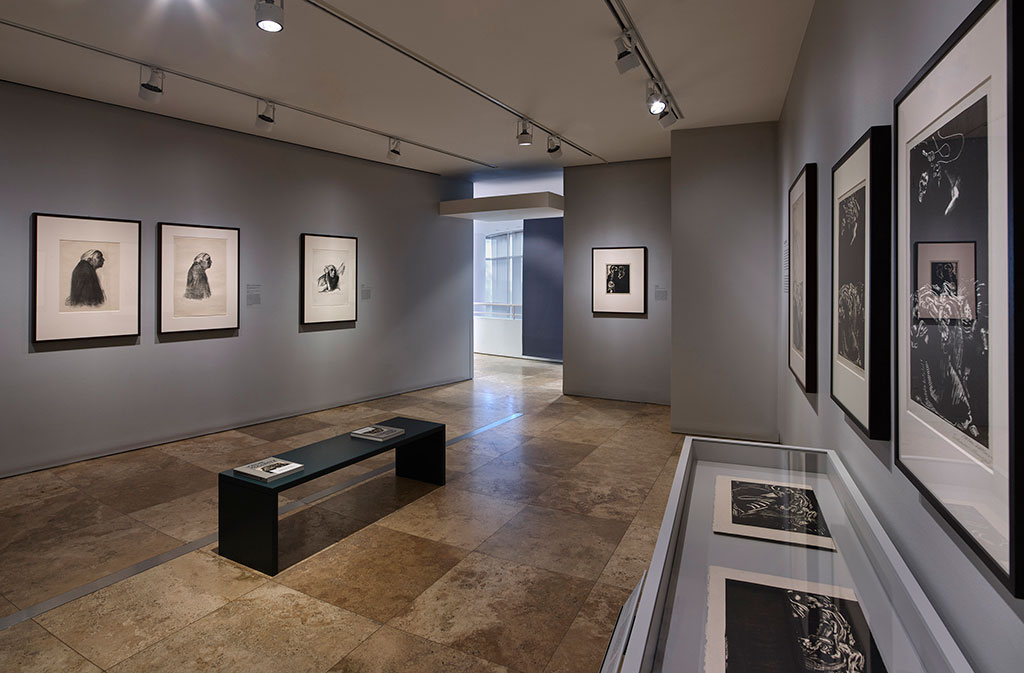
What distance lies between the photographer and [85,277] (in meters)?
5.41

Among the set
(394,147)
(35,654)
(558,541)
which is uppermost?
(394,147)

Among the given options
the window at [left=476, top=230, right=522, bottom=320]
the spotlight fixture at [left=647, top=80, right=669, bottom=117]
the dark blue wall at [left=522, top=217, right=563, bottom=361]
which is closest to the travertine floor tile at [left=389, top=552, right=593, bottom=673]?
the spotlight fixture at [left=647, top=80, right=669, bottom=117]

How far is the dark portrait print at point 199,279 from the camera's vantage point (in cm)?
623

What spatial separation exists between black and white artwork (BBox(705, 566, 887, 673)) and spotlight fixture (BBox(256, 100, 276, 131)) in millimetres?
5632

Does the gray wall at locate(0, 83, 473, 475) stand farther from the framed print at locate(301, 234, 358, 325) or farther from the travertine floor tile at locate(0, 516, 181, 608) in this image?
the travertine floor tile at locate(0, 516, 181, 608)

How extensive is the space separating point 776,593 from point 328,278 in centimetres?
733

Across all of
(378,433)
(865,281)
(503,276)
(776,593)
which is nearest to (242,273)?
(378,433)

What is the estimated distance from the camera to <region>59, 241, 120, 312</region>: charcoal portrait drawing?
209 inches

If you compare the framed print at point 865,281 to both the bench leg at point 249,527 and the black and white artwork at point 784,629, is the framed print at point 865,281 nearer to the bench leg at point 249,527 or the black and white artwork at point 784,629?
the black and white artwork at point 784,629

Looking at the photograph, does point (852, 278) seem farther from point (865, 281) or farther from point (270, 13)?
point (270, 13)

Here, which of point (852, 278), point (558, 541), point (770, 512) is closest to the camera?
point (770, 512)

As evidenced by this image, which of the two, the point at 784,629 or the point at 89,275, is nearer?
the point at 784,629

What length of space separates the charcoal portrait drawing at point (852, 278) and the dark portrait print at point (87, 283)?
243 inches

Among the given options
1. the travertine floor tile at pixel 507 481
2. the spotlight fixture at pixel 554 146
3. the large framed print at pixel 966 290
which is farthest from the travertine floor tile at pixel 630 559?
the spotlight fixture at pixel 554 146
